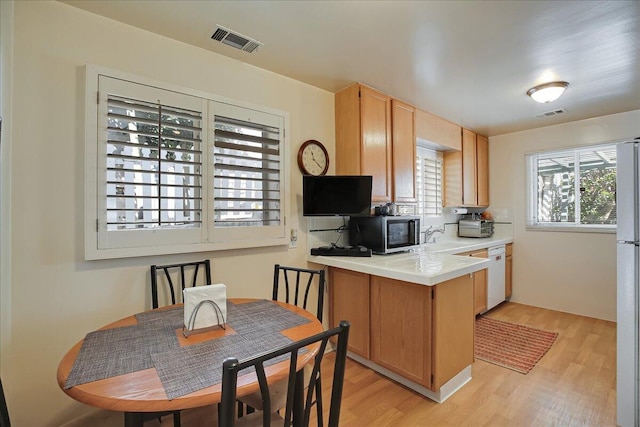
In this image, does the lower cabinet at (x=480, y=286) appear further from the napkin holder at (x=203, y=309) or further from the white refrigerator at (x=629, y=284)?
the napkin holder at (x=203, y=309)

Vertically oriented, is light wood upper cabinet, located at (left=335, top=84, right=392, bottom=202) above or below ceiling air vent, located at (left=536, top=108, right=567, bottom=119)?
below

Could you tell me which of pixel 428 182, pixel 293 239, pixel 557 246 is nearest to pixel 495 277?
pixel 557 246

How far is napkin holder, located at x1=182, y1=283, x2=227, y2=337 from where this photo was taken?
4.46 ft

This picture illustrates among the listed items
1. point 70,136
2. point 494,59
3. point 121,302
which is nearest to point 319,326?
point 121,302

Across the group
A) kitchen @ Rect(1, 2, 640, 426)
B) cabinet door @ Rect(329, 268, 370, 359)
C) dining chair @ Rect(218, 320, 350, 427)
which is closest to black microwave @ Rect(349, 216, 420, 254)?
cabinet door @ Rect(329, 268, 370, 359)

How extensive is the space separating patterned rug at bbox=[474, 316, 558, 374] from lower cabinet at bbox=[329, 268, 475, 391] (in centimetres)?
60

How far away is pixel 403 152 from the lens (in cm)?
308

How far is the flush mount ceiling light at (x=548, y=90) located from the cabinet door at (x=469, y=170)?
4.21ft

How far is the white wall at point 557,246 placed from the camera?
3533mm

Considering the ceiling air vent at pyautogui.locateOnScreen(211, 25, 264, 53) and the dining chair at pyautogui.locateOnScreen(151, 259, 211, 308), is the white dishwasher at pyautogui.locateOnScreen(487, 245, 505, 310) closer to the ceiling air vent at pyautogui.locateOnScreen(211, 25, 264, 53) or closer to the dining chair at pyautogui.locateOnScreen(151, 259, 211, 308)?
the dining chair at pyautogui.locateOnScreen(151, 259, 211, 308)

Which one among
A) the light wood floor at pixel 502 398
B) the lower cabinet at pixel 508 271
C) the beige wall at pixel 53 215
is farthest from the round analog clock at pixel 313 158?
the lower cabinet at pixel 508 271

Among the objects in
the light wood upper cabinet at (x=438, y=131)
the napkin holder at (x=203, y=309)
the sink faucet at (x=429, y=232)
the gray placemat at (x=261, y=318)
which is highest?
the light wood upper cabinet at (x=438, y=131)

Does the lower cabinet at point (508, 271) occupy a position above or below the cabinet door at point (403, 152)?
below

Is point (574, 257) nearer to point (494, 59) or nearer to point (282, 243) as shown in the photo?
point (494, 59)
